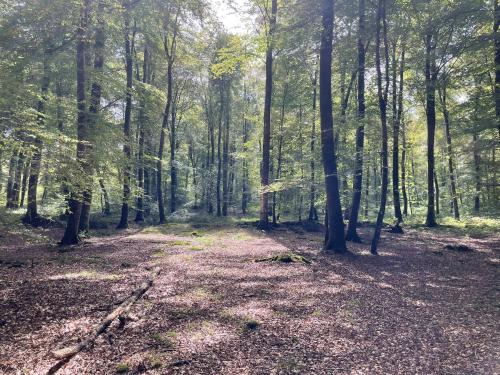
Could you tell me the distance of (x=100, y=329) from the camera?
16.8 feet

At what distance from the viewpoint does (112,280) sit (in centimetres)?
823

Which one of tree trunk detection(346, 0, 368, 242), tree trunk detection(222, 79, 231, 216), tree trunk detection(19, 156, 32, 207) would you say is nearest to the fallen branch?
tree trunk detection(19, 156, 32, 207)

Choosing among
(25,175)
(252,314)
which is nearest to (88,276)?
(252,314)

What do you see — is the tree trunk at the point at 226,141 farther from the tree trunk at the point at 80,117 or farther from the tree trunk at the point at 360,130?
the tree trunk at the point at 80,117

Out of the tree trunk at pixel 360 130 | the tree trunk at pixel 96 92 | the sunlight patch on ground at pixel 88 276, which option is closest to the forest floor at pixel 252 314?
the sunlight patch on ground at pixel 88 276

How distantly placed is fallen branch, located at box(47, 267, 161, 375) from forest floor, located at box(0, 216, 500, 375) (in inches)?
Result: 3.4

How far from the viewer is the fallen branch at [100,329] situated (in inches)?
164

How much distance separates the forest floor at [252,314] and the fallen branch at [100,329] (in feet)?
0.28

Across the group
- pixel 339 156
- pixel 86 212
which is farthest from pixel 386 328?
pixel 86 212

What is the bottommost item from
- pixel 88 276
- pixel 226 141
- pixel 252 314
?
pixel 252 314

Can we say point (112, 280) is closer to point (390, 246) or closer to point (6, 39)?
point (6, 39)

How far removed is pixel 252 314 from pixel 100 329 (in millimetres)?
2577

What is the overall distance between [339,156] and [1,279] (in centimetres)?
1283

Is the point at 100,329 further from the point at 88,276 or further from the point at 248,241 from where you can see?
the point at 248,241
